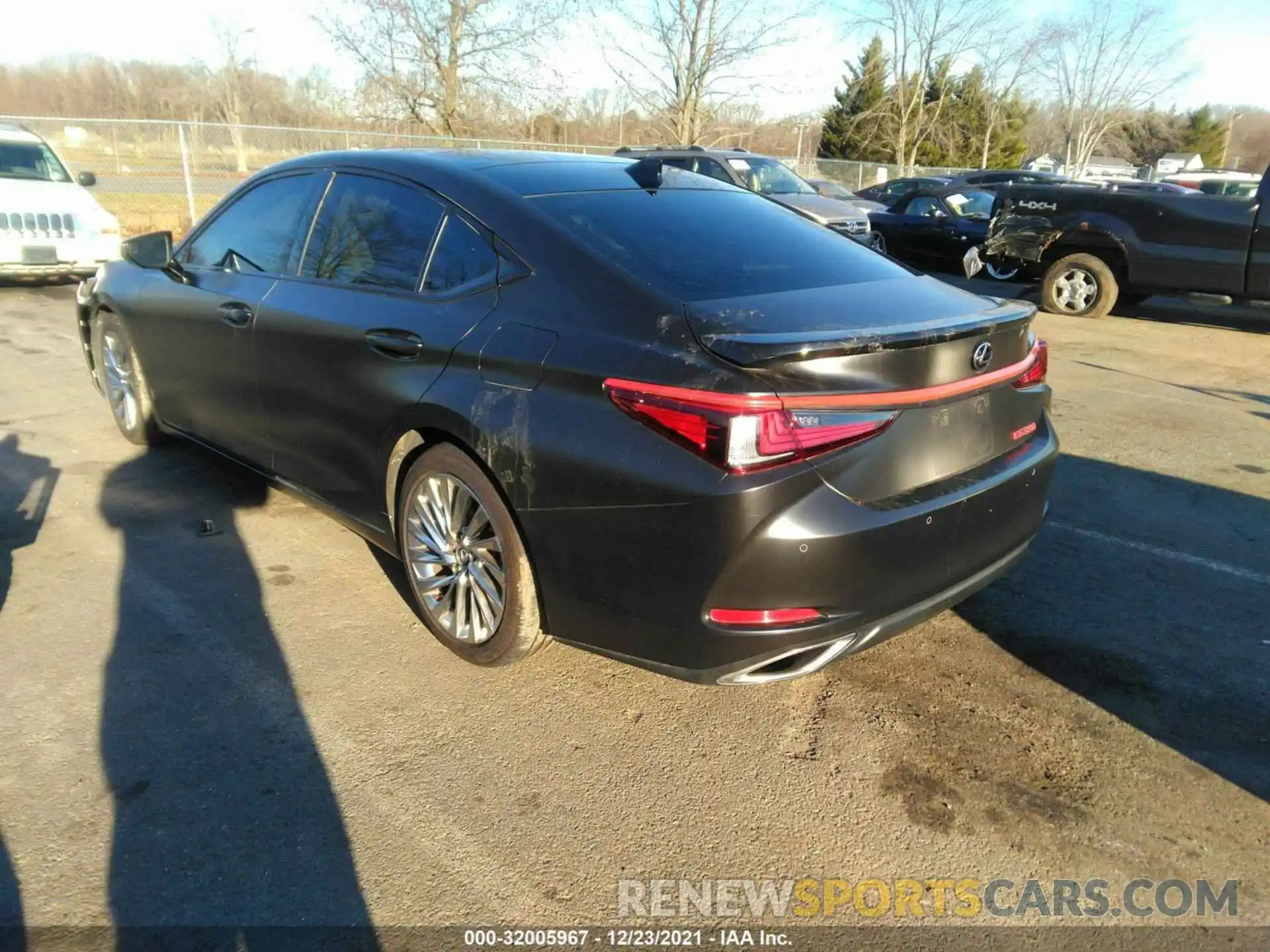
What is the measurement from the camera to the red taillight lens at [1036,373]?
307 cm

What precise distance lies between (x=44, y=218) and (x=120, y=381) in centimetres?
681

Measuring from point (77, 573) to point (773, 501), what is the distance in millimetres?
3138

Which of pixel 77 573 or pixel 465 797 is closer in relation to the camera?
pixel 465 797

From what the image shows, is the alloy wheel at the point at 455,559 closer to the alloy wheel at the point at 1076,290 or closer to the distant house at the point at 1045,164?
the alloy wheel at the point at 1076,290

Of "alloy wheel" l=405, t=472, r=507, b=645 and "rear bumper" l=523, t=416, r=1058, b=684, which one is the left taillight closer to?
"rear bumper" l=523, t=416, r=1058, b=684

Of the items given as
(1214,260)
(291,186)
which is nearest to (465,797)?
(291,186)

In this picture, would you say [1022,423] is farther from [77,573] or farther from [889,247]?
[889,247]

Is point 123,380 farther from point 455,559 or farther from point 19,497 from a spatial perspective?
point 455,559

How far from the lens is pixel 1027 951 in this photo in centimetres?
219

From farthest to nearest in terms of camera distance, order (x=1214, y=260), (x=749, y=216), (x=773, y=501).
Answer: (x=1214, y=260) → (x=749, y=216) → (x=773, y=501)

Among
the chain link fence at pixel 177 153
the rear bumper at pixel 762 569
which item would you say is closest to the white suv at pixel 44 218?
the chain link fence at pixel 177 153

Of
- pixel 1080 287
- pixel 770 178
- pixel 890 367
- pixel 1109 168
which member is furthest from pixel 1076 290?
pixel 1109 168

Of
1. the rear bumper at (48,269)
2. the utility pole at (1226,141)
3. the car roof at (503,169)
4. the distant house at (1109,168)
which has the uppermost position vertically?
the utility pole at (1226,141)

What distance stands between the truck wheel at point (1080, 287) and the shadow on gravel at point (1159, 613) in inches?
266
